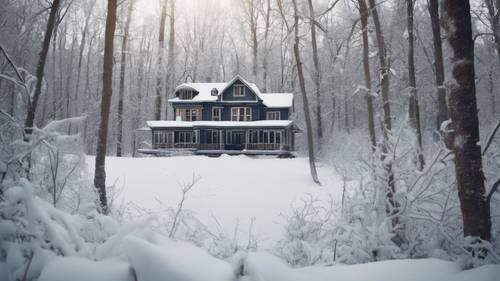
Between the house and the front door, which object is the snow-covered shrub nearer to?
the house

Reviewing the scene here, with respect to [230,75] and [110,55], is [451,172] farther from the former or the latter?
[230,75]

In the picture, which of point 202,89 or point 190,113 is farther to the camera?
point 202,89

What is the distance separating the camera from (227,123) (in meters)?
33.4

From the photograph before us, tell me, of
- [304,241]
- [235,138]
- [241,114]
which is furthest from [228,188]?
[241,114]

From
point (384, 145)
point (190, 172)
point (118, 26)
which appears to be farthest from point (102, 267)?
point (118, 26)

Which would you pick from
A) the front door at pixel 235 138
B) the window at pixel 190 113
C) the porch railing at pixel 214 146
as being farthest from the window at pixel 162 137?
the front door at pixel 235 138

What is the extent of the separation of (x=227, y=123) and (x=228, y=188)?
15.7m

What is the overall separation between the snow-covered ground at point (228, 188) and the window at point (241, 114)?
9.76 m

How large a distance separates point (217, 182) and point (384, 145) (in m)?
14.6

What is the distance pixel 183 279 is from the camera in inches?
81.4

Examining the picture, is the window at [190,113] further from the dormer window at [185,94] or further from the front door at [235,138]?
the front door at [235,138]

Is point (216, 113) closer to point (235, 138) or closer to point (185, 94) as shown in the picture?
point (235, 138)

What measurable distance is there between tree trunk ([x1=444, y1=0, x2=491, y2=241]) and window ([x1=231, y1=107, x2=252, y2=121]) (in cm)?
3091

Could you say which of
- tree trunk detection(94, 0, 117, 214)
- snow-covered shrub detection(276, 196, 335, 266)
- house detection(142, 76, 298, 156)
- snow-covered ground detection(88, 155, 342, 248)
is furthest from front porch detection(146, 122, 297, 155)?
snow-covered shrub detection(276, 196, 335, 266)
